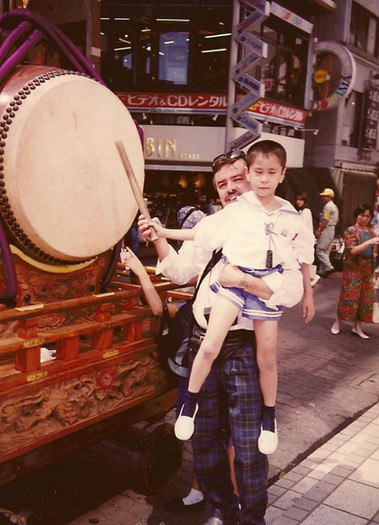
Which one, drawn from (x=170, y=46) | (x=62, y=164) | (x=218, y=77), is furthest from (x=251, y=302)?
(x=170, y=46)

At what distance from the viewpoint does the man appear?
12.2m

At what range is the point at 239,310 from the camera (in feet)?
8.34

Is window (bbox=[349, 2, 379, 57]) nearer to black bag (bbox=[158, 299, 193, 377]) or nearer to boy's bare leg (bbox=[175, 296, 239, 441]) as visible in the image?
black bag (bbox=[158, 299, 193, 377])

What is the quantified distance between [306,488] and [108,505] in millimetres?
1283

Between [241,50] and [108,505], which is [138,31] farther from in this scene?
[108,505]

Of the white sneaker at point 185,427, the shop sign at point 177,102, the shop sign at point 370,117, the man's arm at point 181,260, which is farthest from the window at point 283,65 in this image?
the white sneaker at point 185,427

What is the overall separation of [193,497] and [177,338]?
1.03 m

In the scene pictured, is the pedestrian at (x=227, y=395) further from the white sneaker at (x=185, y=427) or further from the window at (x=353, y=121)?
the window at (x=353, y=121)

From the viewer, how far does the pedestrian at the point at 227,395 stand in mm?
2650

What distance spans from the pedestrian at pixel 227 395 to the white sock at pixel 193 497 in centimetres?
37

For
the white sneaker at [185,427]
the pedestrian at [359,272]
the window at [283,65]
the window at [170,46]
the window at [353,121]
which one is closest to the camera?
the white sneaker at [185,427]

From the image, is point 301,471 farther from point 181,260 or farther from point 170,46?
point 170,46

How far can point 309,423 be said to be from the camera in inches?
190

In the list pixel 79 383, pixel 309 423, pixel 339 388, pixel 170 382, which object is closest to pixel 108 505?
pixel 170 382
